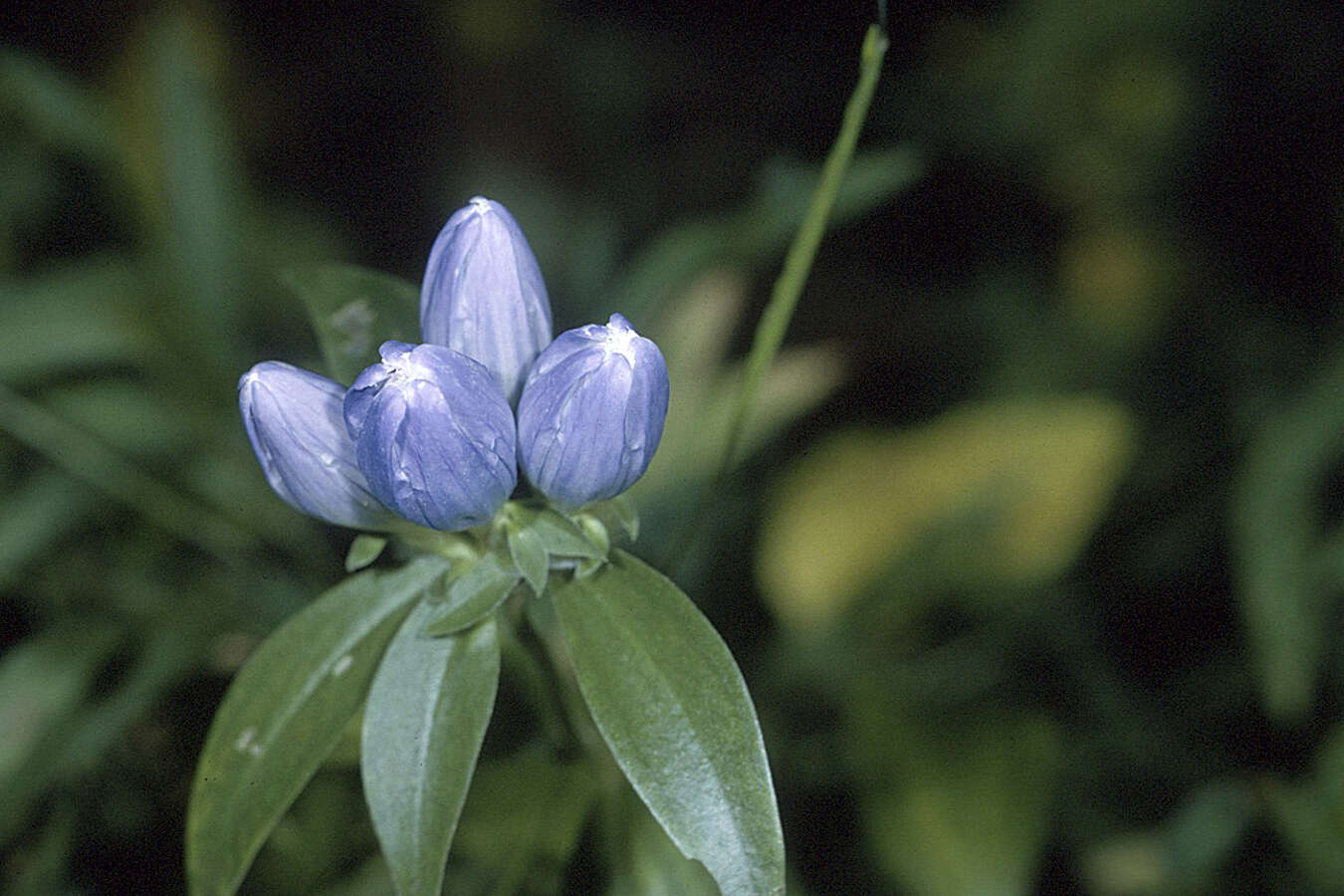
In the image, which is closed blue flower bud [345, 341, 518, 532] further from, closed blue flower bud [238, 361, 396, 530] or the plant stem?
the plant stem

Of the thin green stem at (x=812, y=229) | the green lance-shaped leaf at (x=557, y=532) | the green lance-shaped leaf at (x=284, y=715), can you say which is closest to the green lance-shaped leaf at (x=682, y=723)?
the green lance-shaped leaf at (x=557, y=532)

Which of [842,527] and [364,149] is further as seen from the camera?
[364,149]

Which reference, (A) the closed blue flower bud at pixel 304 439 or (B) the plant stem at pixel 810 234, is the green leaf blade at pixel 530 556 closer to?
(A) the closed blue flower bud at pixel 304 439

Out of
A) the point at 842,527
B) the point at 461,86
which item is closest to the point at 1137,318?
the point at 842,527

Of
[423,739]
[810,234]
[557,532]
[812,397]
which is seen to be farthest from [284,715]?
[812,397]

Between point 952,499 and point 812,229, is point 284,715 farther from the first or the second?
point 952,499

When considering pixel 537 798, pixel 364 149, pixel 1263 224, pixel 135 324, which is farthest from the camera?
pixel 364 149

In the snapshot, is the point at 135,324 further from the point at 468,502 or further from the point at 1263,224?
the point at 1263,224
